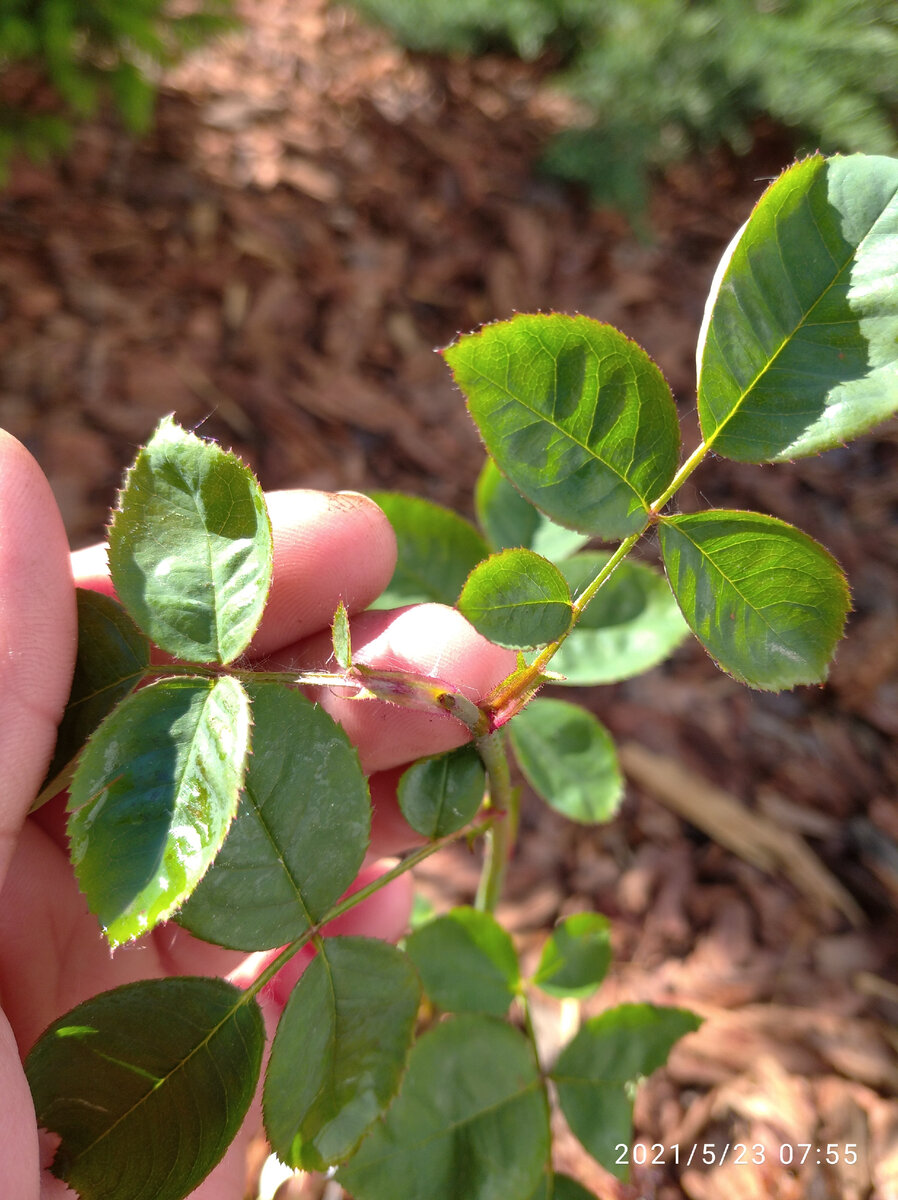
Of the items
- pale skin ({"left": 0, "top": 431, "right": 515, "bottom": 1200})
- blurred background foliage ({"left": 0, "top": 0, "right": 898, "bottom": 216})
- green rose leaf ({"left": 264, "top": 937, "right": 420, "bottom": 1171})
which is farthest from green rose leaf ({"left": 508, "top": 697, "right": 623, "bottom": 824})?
blurred background foliage ({"left": 0, "top": 0, "right": 898, "bottom": 216})

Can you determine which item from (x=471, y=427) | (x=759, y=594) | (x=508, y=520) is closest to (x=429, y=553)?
(x=508, y=520)

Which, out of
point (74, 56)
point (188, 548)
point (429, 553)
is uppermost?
point (74, 56)

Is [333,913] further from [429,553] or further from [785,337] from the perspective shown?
[785,337]

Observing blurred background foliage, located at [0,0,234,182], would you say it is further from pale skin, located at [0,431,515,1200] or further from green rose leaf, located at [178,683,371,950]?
green rose leaf, located at [178,683,371,950]

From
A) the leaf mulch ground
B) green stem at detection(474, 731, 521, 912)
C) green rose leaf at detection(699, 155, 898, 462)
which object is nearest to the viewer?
Result: green rose leaf at detection(699, 155, 898, 462)

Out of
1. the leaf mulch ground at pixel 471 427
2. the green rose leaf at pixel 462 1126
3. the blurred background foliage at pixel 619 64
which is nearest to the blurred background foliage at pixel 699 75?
the blurred background foliage at pixel 619 64

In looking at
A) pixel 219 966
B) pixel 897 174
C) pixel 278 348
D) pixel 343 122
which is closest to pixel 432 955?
pixel 219 966
